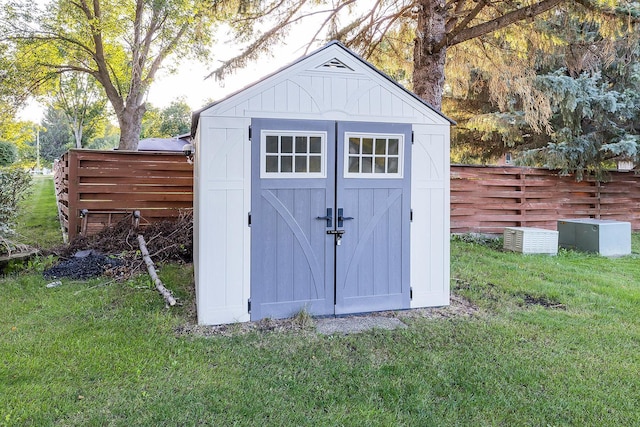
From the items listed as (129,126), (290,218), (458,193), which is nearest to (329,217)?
(290,218)

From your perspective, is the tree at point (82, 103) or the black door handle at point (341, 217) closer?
the black door handle at point (341, 217)

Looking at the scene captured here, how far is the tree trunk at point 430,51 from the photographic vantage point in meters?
6.39

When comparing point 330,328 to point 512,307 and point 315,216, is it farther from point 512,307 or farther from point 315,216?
point 512,307

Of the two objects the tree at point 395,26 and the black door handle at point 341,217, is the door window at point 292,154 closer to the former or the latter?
the black door handle at point 341,217

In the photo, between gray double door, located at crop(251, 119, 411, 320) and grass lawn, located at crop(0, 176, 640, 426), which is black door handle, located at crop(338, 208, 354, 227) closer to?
gray double door, located at crop(251, 119, 411, 320)

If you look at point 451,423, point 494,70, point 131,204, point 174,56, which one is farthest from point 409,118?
point 174,56

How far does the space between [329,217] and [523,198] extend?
649 cm

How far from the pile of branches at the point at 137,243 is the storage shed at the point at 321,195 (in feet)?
8.83

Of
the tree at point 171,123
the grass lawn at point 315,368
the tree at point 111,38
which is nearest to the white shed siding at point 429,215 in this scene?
the grass lawn at point 315,368

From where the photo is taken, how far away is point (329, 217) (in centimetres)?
414

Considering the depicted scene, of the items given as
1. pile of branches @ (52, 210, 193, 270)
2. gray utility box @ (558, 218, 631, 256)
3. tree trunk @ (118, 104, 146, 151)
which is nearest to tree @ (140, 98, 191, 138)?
tree trunk @ (118, 104, 146, 151)

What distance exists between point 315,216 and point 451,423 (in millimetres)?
2250

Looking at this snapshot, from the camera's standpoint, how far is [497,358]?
3.21m

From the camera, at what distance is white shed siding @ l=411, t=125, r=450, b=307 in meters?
4.43
